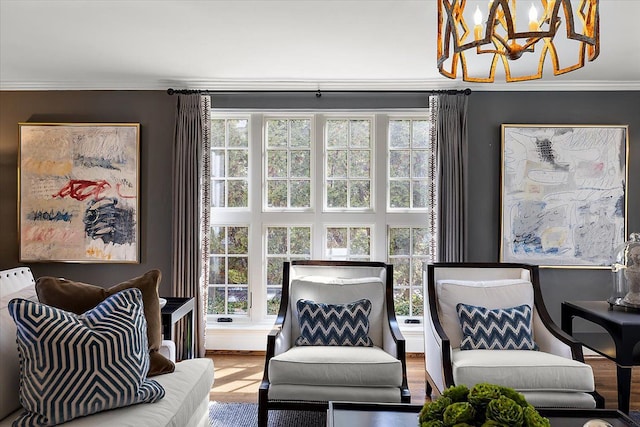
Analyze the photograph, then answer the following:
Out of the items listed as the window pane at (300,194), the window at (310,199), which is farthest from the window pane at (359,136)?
the window pane at (300,194)

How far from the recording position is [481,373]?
2.50 metres

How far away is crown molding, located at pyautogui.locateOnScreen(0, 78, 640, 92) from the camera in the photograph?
4.12 meters

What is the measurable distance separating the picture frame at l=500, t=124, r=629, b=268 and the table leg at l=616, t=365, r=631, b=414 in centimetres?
145

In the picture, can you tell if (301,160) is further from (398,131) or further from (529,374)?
(529,374)

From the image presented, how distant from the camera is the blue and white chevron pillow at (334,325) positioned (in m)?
2.90

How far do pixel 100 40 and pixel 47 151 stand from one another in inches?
57.7

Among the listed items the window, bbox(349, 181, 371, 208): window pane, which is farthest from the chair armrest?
bbox(349, 181, 371, 208): window pane

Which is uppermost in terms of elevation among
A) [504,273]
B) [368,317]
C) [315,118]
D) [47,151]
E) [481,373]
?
[315,118]

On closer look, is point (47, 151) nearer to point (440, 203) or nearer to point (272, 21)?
point (272, 21)

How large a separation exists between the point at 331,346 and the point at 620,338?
5.39 feet

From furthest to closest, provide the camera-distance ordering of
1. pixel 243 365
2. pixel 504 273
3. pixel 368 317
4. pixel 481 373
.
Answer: pixel 243 365
pixel 504 273
pixel 368 317
pixel 481 373

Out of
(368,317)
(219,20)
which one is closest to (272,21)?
(219,20)

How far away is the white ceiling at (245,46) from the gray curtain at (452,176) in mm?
264

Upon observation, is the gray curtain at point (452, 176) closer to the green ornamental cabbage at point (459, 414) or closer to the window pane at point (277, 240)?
the window pane at point (277, 240)
